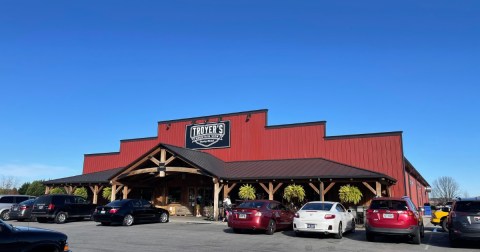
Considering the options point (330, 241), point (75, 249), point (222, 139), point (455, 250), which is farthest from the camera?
point (222, 139)

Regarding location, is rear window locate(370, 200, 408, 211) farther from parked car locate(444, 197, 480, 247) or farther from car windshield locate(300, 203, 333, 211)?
car windshield locate(300, 203, 333, 211)

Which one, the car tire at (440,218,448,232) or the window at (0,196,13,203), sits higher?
the window at (0,196,13,203)

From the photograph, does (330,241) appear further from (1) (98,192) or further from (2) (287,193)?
(1) (98,192)

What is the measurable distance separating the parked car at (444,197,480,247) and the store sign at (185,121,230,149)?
18633 mm

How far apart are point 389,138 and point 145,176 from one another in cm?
1680

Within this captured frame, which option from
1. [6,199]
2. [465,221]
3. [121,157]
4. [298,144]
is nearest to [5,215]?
[6,199]

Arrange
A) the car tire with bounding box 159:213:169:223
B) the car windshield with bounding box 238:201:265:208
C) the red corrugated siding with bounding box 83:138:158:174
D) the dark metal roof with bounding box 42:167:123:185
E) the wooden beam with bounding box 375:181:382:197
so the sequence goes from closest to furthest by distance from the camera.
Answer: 1. the car windshield with bounding box 238:201:265:208
2. the wooden beam with bounding box 375:181:382:197
3. the car tire with bounding box 159:213:169:223
4. the dark metal roof with bounding box 42:167:123:185
5. the red corrugated siding with bounding box 83:138:158:174

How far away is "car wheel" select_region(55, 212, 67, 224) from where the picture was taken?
2018cm

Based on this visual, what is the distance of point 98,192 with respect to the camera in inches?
1172

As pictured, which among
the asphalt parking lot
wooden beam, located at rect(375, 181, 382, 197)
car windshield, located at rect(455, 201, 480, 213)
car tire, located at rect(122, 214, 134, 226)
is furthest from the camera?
wooden beam, located at rect(375, 181, 382, 197)

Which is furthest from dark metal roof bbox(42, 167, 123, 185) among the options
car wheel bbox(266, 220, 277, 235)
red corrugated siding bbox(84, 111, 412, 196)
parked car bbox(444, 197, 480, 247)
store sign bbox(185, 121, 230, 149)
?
parked car bbox(444, 197, 480, 247)

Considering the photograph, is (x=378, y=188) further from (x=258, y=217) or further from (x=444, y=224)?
(x=258, y=217)

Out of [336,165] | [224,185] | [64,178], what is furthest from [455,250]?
[64,178]

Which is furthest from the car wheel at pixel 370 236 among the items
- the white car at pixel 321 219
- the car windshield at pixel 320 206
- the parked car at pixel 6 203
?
A: the parked car at pixel 6 203
